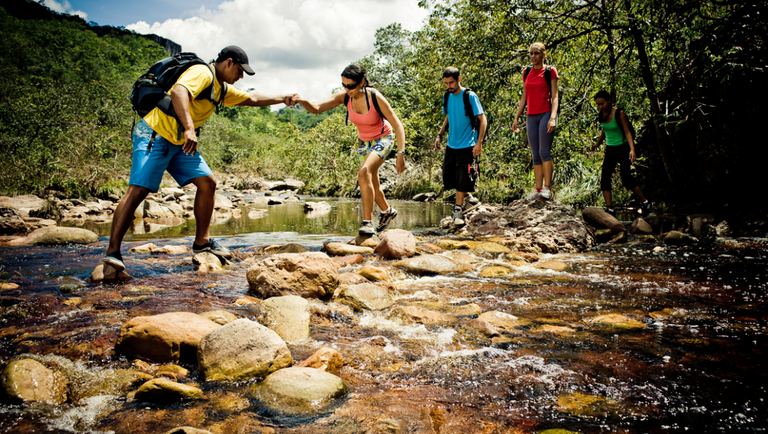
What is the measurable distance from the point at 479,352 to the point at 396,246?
2.81 m

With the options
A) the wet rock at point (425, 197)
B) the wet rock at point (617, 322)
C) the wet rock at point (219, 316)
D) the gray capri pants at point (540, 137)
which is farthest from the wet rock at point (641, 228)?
the wet rock at point (425, 197)

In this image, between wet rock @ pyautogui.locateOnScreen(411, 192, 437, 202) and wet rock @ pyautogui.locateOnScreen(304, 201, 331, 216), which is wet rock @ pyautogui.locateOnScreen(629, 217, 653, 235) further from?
wet rock @ pyautogui.locateOnScreen(411, 192, 437, 202)

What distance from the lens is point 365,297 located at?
366 centimetres

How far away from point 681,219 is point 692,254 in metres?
2.41

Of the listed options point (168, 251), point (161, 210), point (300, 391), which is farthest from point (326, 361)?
point (161, 210)

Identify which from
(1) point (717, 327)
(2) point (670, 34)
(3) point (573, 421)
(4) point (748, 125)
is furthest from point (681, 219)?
(3) point (573, 421)

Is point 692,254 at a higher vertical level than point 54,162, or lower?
lower

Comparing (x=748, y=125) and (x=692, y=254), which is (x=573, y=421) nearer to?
(x=692, y=254)

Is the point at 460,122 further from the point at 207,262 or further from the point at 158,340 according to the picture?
the point at 158,340

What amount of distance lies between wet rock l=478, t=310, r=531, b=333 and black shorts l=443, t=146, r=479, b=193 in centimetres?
411

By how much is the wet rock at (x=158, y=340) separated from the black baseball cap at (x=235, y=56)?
266 cm

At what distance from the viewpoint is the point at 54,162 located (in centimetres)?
1419

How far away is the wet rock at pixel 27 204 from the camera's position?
35.7 feet

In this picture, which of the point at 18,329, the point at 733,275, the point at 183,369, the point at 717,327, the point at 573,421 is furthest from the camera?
the point at 733,275
